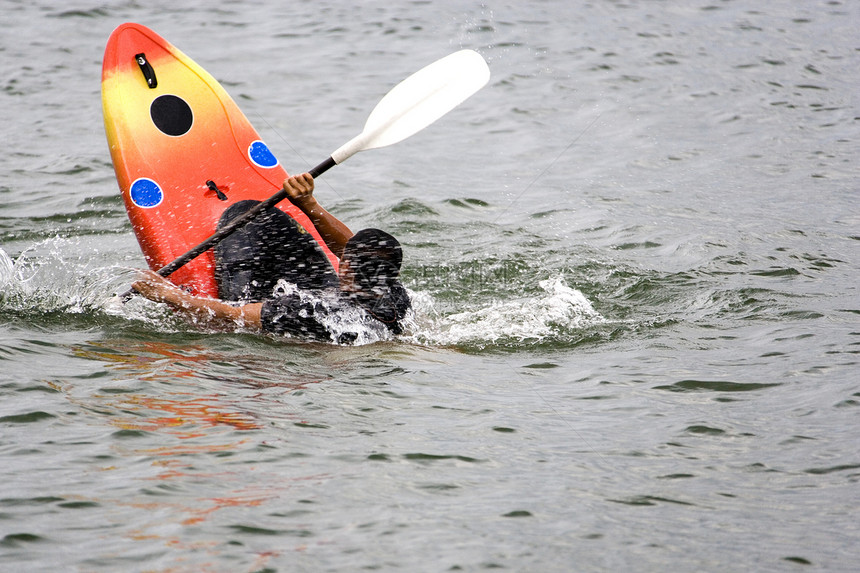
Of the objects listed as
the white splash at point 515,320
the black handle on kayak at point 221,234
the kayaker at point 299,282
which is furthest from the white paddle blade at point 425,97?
the white splash at point 515,320

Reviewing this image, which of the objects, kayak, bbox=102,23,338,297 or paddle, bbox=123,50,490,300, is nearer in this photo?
paddle, bbox=123,50,490,300

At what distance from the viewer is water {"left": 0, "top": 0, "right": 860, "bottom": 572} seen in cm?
281

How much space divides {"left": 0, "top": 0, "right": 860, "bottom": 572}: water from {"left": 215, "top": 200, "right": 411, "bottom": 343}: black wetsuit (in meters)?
0.14

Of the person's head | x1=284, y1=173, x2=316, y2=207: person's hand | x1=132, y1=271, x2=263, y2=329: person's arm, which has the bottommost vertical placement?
x1=132, y1=271, x2=263, y2=329: person's arm

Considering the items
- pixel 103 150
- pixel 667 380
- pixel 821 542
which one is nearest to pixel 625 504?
pixel 821 542

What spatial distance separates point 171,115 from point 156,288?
60.0 inches

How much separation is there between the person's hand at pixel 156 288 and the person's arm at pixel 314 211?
0.74 metres

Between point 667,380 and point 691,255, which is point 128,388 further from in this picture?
point 691,255

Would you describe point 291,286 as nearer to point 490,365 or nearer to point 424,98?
point 490,365

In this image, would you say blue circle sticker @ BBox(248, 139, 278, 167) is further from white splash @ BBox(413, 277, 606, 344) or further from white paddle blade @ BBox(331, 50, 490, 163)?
white splash @ BBox(413, 277, 606, 344)

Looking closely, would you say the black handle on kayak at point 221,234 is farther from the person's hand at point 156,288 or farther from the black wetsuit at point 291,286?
the black wetsuit at point 291,286

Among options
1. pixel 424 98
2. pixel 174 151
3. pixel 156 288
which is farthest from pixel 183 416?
pixel 174 151

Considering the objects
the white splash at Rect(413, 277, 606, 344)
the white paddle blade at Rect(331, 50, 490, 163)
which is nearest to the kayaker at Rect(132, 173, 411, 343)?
the white splash at Rect(413, 277, 606, 344)

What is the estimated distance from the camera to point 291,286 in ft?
15.2
